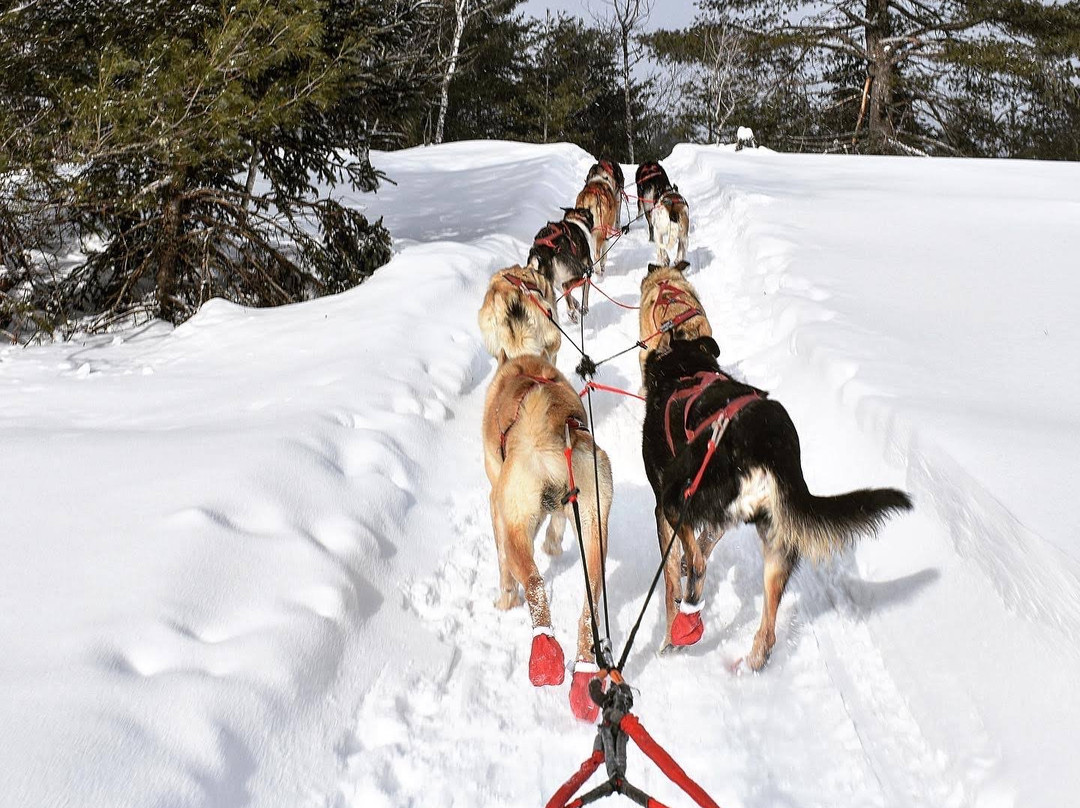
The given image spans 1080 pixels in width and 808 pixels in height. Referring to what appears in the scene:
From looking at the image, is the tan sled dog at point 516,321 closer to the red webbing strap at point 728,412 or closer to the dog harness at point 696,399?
the dog harness at point 696,399

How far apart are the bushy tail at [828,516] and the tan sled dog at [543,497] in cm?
67

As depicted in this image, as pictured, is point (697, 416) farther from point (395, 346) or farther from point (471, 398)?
point (395, 346)

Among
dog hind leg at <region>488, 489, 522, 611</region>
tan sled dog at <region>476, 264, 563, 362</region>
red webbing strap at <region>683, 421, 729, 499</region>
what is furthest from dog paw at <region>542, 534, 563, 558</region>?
tan sled dog at <region>476, 264, 563, 362</region>

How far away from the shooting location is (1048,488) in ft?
8.74

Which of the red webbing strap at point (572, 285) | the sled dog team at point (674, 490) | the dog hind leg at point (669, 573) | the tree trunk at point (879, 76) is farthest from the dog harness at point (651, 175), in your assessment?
the tree trunk at point (879, 76)

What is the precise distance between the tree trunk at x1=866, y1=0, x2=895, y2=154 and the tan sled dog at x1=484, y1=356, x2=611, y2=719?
63.5ft

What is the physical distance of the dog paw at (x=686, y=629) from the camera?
2.75m

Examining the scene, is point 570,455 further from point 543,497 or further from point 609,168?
point 609,168

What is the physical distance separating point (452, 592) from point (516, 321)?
2.07 metres

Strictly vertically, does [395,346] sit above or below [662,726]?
above

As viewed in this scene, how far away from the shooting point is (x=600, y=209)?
9.78 m

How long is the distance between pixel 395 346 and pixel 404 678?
3.37 meters

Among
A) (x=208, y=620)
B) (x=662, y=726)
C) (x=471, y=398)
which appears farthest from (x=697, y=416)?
(x=471, y=398)

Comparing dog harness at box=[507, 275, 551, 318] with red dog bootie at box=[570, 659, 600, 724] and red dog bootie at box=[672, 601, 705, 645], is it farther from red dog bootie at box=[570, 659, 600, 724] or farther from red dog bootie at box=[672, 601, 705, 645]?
red dog bootie at box=[570, 659, 600, 724]
